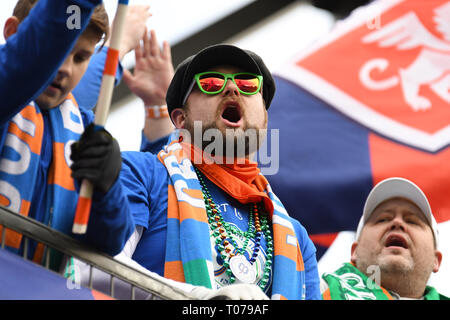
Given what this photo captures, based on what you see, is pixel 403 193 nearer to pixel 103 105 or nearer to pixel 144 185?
pixel 144 185

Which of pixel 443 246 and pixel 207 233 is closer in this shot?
pixel 207 233

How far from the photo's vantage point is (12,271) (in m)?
1.79

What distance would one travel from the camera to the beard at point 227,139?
2.90 meters

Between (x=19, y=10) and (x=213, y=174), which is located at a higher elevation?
(x=19, y=10)

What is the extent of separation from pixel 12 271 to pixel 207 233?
93cm

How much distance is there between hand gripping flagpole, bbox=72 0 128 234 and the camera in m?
1.80

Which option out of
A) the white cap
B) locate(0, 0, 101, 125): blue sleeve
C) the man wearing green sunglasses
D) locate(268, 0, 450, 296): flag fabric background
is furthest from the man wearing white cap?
locate(0, 0, 101, 125): blue sleeve

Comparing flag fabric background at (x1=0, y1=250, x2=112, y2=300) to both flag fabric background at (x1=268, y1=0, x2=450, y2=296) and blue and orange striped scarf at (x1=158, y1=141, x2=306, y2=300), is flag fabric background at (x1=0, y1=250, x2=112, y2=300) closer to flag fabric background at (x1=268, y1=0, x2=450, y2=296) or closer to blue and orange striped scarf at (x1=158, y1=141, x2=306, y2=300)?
blue and orange striped scarf at (x1=158, y1=141, x2=306, y2=300)

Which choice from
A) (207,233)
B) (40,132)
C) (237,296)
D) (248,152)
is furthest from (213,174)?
(237,296)

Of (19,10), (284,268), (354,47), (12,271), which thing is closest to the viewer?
(12,271)

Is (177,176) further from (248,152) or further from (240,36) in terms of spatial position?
(240,36)

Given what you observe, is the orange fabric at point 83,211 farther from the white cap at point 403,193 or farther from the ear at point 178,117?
the white cap at point 403,193

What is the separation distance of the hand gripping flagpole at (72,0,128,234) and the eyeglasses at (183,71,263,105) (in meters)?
1.10

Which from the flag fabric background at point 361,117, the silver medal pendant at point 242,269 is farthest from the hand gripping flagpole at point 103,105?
the flag fabric background at point 361,117
